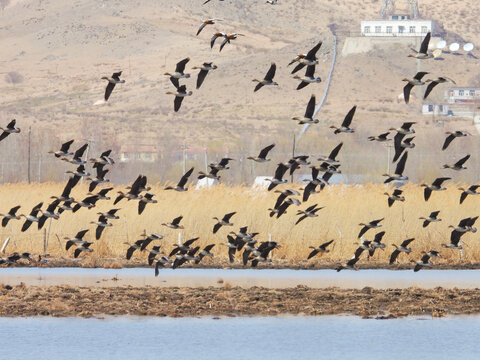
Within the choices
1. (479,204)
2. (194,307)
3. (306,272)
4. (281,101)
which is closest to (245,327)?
(194,307)

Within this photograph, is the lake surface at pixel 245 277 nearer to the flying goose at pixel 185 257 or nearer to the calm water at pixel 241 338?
the flying goose at pixel 185 257

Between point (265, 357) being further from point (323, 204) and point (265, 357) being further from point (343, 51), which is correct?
point (343, 51)

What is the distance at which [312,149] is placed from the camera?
4579 inches

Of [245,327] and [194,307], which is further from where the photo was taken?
[194,307]

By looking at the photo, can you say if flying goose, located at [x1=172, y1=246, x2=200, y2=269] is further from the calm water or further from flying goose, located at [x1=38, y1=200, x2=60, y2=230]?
flying goose, located at [x1=38, y1=200, x2=60, y2=230]

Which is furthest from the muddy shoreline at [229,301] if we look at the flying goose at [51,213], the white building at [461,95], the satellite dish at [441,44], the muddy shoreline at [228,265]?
the satellite dish at [441,44]

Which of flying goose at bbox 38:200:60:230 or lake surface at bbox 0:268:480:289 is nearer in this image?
flying goose at bbox 38:200:60:230

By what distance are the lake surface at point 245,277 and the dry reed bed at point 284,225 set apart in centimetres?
130

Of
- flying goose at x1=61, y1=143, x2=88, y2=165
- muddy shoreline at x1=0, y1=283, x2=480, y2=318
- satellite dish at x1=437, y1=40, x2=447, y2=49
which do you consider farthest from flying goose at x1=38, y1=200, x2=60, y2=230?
satellite dish at x1=437, y1=40, x2=447, y2=49

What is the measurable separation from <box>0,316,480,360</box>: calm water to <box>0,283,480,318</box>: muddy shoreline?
2.81 feet

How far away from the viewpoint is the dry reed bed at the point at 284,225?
4441 cm

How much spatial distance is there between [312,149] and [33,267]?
7331cm

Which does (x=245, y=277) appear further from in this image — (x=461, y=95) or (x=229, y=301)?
(x=461, y=95)

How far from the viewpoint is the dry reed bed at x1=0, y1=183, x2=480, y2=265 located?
44406 millimetres
